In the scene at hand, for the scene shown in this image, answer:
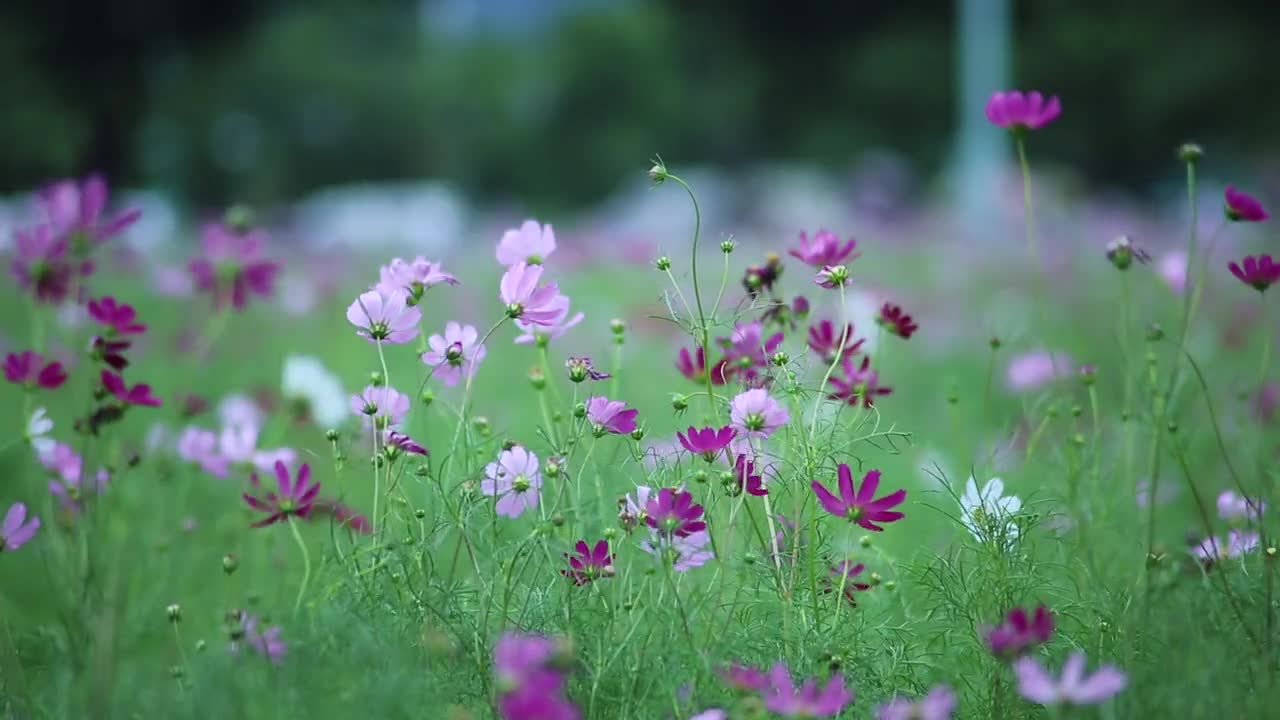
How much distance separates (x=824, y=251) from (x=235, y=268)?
1.11m

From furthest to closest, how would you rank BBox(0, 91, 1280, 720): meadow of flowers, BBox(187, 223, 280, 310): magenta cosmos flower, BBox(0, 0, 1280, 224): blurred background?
BBox(0, 0, 1280, 224): blurred background < BBox(187, 223, 280, 310): magenta cosmos flower < BBox(0, 91, 1280, 720): meadow of flowers

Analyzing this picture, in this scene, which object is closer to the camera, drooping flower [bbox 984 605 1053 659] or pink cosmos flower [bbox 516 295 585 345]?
drooping flower [bbox 984 605 1053 659]

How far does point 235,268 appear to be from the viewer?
6.24 feet

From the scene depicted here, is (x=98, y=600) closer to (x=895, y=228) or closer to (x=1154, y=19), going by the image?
(x=895, y=228)

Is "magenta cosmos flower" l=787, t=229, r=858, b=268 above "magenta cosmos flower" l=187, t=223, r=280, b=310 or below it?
above

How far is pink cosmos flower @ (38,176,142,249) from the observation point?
144 centimetres

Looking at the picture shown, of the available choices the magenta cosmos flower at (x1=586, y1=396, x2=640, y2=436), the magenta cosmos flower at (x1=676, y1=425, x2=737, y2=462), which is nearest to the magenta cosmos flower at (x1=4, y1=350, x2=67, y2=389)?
the magenta cosmos flower at (x1=586, y1=396, x2=640, y2=436)

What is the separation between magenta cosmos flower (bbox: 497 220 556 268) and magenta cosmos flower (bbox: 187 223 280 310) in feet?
2.29

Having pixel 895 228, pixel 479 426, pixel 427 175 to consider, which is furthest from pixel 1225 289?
pixel 427 175

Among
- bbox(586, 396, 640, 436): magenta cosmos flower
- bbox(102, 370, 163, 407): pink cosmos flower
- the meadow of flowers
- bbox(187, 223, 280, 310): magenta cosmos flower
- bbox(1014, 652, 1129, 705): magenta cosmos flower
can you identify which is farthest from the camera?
bbox(187, 223, 280, 310): magenta cosmos flower

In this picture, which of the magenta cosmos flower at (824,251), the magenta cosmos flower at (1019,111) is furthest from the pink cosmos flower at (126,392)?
the magenta cosmos flower at (1019,111)

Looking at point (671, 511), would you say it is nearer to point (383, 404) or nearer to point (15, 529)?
point (383, 404)

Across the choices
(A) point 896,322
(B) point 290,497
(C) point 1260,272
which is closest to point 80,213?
(B) point 290,497

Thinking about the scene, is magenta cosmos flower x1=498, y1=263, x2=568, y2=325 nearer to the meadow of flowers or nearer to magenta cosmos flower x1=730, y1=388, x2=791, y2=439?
the meadow of flowers
